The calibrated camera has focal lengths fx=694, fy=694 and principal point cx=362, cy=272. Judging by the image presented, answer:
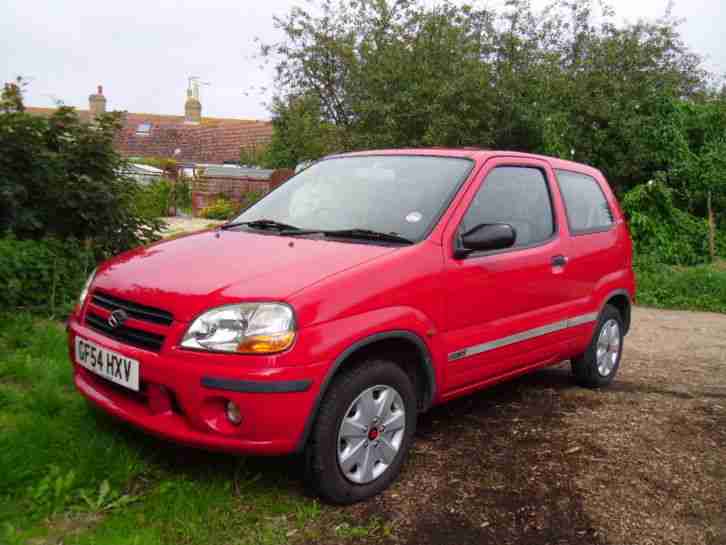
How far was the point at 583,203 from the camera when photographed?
203 inches

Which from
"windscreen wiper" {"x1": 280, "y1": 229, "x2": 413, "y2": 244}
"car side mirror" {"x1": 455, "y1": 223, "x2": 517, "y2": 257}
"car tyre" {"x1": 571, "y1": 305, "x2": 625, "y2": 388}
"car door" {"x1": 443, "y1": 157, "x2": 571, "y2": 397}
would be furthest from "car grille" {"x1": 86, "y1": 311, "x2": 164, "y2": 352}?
"car tyre" {"x1": 571, "y1": 305, "x2": 625, "y2": 388}

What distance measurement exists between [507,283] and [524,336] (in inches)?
16.5

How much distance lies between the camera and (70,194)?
6215 mm

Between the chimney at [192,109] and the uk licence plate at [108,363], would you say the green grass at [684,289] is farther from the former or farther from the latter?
the chimney at [192,109]

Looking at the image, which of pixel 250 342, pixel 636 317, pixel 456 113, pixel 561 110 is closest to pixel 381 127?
pixel 456 113

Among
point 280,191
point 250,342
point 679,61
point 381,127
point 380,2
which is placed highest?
→ point 380,2

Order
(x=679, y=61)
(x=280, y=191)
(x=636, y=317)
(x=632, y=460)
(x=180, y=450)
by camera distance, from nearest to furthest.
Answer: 1. (x=180, y=450)
2. (x=632, y=460)
3. (x=280, y=191)
4. (x=636, y=317)
5. (x=679, y=61)

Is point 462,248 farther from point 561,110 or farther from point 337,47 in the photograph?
point 337,47

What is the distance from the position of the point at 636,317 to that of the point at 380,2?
10.6 metres

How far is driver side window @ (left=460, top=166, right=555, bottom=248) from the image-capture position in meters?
4.03

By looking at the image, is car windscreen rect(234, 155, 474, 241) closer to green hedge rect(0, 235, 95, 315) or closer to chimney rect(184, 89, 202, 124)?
green hedge rect(0, 235, 95, 315)

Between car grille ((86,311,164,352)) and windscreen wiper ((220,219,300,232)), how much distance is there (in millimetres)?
1096

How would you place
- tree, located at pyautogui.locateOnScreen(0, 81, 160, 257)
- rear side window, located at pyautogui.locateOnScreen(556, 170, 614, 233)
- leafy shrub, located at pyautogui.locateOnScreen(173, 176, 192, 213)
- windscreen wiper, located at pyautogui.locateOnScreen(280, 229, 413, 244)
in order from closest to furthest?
windscreen wiper, located at pyautogui.locateOnScreen(280, 229, 413, 244) → rear side window, located at pyautogui.locateOnScreen(556, 170, 614, 233) → tree, located at pyautogui.locateOnScreen(0, 81, 160, 257) → leafy shrub, located at pyautogui.locateOnScreen(173, 176, 192, 213)

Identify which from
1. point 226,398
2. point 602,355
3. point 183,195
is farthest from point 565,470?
point 183,195
